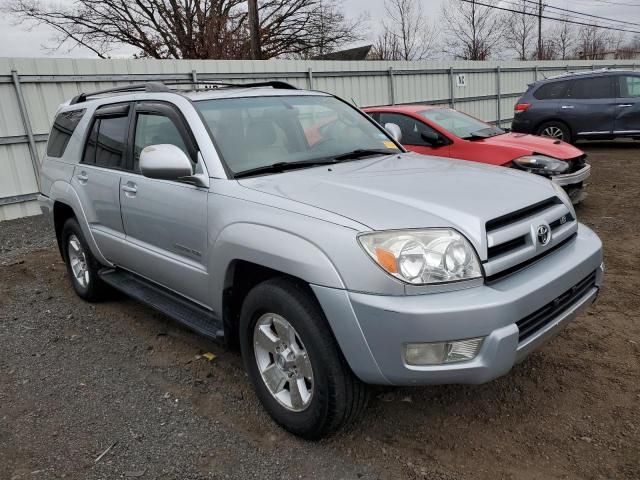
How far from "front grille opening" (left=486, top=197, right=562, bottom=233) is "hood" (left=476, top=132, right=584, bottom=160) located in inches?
162

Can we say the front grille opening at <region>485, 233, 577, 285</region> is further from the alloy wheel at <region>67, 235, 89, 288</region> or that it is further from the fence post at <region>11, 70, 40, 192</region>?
the fence post at <region>11, 70, 40, 192</region>

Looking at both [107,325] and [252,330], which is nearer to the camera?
[252,330]

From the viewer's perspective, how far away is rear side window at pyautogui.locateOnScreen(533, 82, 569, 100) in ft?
39.5

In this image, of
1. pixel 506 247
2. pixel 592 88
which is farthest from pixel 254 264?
pixel 592 88

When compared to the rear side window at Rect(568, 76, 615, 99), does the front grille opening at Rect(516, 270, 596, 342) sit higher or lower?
lower

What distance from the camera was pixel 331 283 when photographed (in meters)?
2.28

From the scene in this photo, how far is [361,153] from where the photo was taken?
358 centimetres

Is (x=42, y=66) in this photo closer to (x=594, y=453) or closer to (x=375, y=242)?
(x=375, y=242)

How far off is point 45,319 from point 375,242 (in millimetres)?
3585

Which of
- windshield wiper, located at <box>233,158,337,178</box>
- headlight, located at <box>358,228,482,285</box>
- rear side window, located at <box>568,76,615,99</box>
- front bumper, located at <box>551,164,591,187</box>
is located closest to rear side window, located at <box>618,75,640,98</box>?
rear side window, located at <box>568,76,615,99</box>

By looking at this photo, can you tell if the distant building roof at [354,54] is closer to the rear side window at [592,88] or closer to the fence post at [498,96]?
the fence post at [498,96]

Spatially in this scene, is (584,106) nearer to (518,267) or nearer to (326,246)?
(518,267)

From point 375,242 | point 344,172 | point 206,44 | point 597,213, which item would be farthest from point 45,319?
point 206,44

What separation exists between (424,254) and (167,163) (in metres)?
1.52
